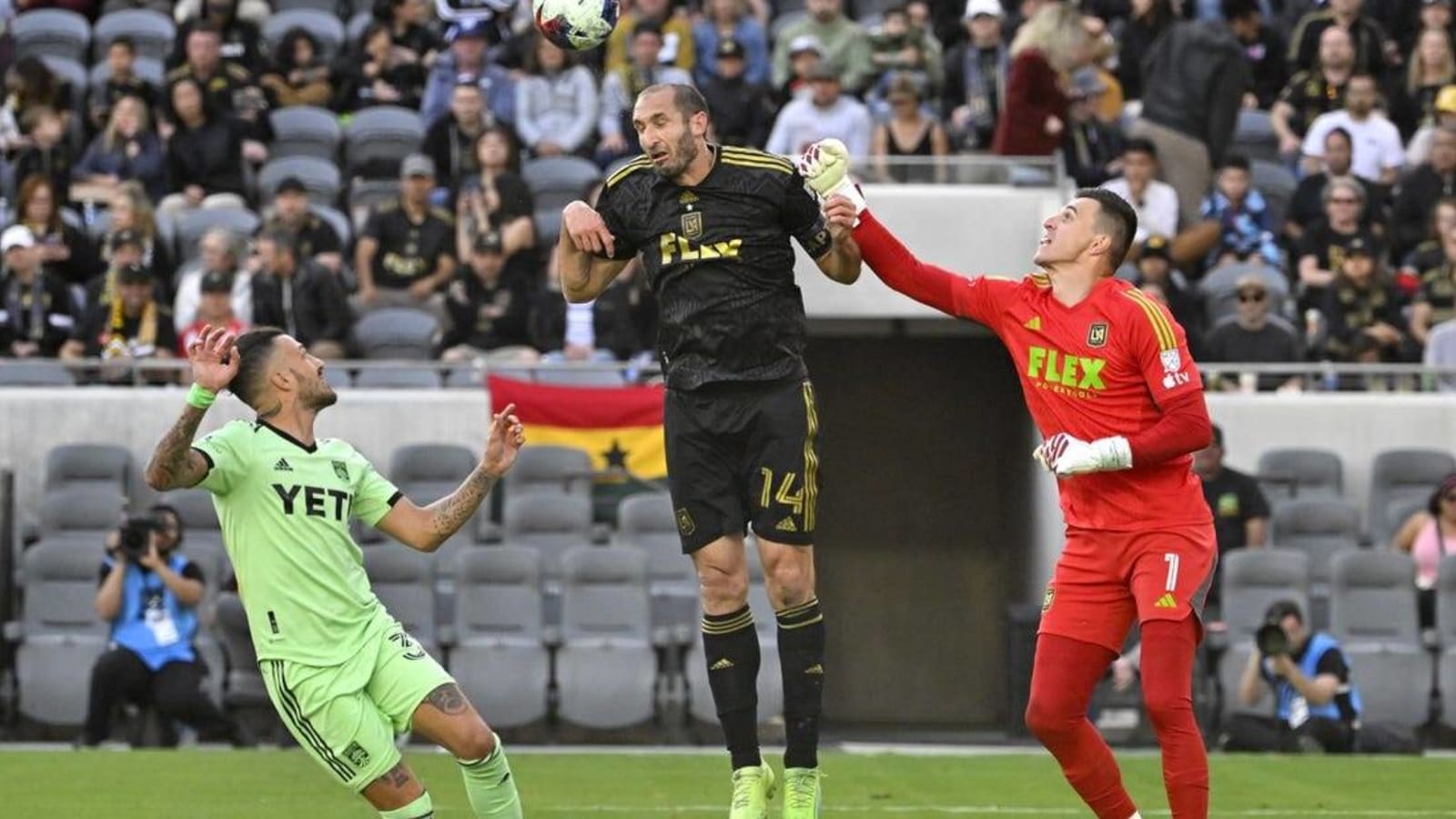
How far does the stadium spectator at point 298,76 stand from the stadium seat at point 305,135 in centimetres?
41

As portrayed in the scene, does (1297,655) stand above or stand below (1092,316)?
below

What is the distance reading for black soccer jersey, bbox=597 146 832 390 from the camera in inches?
338

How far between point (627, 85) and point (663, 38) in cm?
57

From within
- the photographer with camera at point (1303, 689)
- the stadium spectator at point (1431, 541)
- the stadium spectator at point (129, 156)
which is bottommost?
the photographer with camera at point (1303, 689)

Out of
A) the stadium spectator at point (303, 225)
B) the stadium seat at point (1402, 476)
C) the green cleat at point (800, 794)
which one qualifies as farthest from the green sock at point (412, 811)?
the stadium seat at point (1402, 476)

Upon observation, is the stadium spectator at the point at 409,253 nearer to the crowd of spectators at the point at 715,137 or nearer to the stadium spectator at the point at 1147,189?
the crowd of spectators at the point at 715,137

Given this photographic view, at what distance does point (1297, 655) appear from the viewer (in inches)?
569

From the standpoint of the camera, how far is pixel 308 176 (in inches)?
754

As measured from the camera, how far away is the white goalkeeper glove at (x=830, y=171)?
27.8 feet

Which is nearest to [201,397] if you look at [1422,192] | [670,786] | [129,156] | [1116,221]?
[1116,221]

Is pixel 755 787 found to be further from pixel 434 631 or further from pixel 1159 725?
pixel 434 631

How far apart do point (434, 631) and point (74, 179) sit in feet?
17.8

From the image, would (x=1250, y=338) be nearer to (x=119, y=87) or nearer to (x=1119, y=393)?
(x=119, y=87)

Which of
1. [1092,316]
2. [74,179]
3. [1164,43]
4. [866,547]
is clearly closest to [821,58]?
[1164,43]
